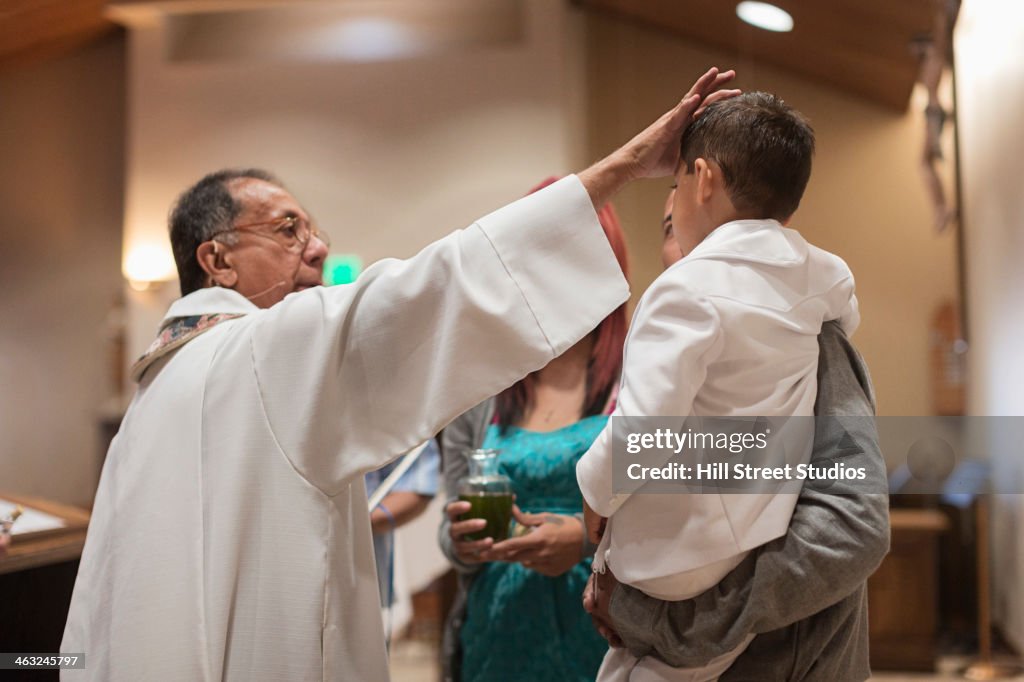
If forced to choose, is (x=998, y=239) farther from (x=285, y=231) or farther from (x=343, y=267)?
(x=343, y=267)

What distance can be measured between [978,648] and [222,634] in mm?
3996

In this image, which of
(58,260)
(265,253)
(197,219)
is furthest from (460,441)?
(58,260)

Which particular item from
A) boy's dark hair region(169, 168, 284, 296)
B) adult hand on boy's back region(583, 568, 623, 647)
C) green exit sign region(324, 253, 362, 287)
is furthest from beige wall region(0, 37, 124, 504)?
adult hand on boy's back region(583, 568, 623, 647)

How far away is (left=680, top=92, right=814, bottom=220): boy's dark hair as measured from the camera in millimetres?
1167

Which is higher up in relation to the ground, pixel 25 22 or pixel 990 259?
pixel 25 22

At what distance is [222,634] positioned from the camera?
1321 mm

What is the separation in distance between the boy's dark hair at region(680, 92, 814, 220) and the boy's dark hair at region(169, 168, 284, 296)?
892 mm

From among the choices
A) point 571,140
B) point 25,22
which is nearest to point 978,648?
point 571,140

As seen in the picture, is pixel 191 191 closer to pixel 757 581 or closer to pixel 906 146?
pixel 757 581

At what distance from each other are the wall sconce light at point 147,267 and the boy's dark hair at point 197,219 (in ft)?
16.7

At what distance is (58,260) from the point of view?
21.7 ft

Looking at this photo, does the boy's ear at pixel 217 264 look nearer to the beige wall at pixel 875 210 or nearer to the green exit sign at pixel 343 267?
the beige wall at pixel 875 210

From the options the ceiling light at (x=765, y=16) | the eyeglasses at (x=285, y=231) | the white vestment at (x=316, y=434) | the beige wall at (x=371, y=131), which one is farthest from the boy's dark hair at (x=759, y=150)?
the beige wall at (x=371, y=131)

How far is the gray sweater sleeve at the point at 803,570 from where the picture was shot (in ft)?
3.48
